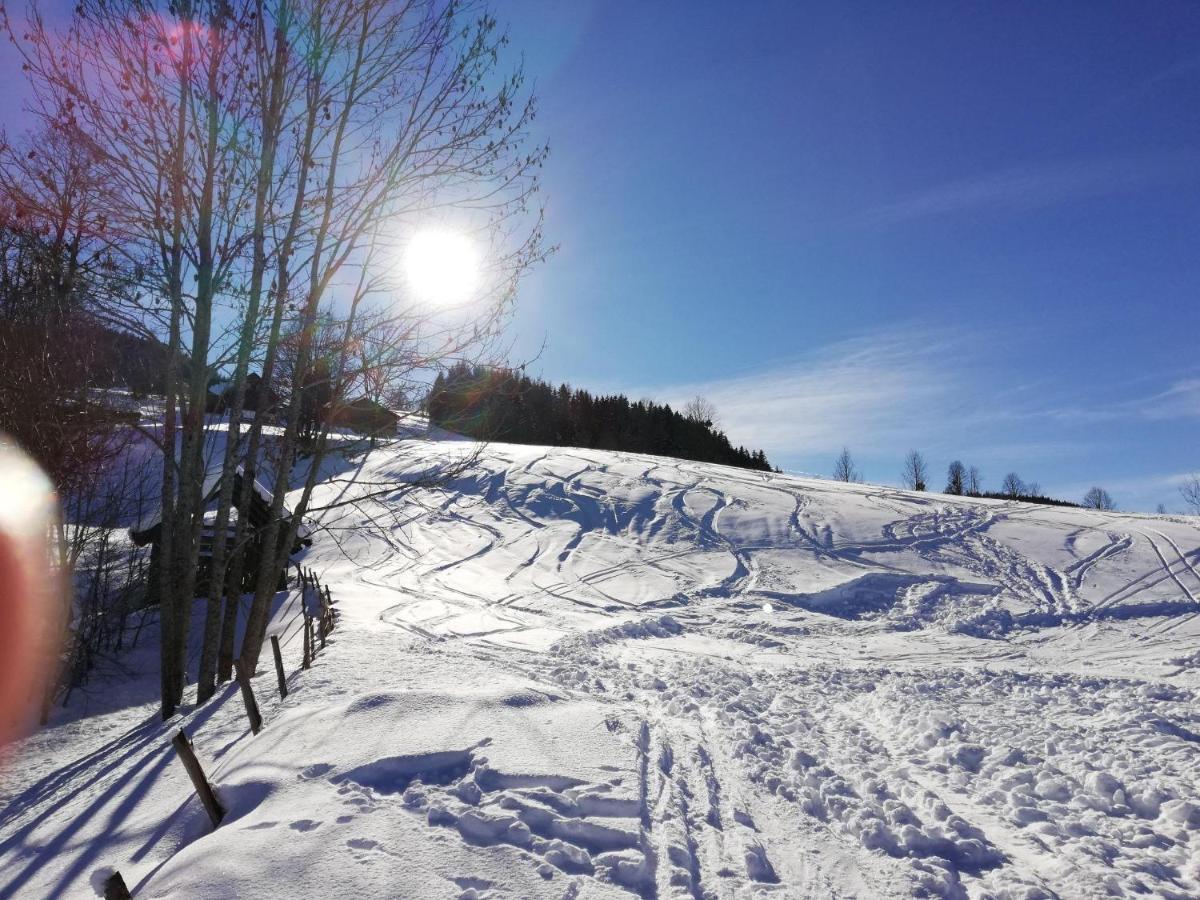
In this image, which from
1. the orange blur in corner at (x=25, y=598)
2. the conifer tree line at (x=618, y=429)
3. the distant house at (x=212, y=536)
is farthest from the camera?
the conifer tree line at (x=618, y=429)

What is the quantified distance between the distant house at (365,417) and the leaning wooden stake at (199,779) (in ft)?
15.2

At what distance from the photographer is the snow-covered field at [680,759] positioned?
13.6 ft

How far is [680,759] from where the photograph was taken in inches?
243

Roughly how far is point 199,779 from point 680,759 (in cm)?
402

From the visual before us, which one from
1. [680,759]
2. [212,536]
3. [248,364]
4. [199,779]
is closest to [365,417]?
[248,364]

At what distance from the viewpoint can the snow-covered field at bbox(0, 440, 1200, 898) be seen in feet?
13.6

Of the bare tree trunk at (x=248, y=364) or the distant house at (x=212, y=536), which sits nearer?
the bare tree trunk at (x=248, y=364)

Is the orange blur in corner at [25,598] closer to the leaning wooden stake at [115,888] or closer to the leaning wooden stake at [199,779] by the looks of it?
the leaning wooden stake at [199,779]

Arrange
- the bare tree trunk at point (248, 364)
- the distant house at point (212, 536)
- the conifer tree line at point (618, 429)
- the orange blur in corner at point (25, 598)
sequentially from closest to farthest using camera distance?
the bare tree trunk at point (248, 364)
the orange blur in corner at point (25, 598)
the distant house at point (212, 536)
the conifer tree line at point (618, 429)

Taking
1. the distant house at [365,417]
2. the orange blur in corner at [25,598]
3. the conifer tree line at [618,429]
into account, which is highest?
the conifer tree line at [618,429]

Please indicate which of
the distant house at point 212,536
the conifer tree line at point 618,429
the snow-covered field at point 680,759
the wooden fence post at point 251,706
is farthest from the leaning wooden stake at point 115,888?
the conifer tree line at point 618,429

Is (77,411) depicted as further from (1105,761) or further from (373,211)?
(1105,761)

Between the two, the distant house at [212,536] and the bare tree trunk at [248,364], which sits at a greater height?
the bare tree trunk at [248,364]

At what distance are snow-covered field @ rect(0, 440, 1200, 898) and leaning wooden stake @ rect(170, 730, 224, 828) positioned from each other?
117mm
